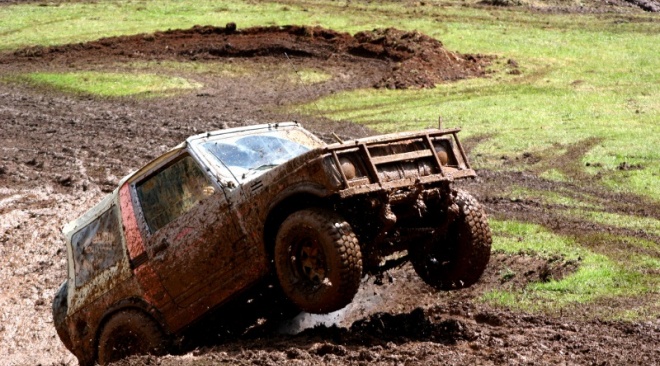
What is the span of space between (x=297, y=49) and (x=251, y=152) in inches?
950

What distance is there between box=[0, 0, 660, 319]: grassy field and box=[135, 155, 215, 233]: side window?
11.9 feet

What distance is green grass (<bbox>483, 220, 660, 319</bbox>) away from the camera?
1123 centimetres

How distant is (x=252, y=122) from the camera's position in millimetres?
24734

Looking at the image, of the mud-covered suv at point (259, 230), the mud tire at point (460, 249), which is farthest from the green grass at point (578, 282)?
the mud-covered suv at point (259, 230)

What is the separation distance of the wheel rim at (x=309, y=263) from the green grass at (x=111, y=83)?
2140cm

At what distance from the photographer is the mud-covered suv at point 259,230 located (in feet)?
29.6

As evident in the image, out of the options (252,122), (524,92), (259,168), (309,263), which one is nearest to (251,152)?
(259,168)

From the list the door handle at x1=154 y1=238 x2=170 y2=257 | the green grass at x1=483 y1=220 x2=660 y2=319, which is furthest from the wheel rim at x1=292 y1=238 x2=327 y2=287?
the green grass at x1=483 y1=220 x2=660 y2=319

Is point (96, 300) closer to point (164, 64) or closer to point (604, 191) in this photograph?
point (604, 191)

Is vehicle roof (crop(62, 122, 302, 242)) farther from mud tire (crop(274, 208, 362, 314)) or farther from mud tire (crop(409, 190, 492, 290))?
mud tire (crop(409, 190, 492, 290))

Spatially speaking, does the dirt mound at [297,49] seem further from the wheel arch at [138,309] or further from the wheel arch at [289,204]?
the wheel arch at [289,204]

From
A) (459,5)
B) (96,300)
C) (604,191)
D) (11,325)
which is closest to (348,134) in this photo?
(604,191)

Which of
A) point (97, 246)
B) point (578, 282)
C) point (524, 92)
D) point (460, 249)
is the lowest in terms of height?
point (524, 92)

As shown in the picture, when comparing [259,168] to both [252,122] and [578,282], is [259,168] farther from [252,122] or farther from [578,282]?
[252,122]
